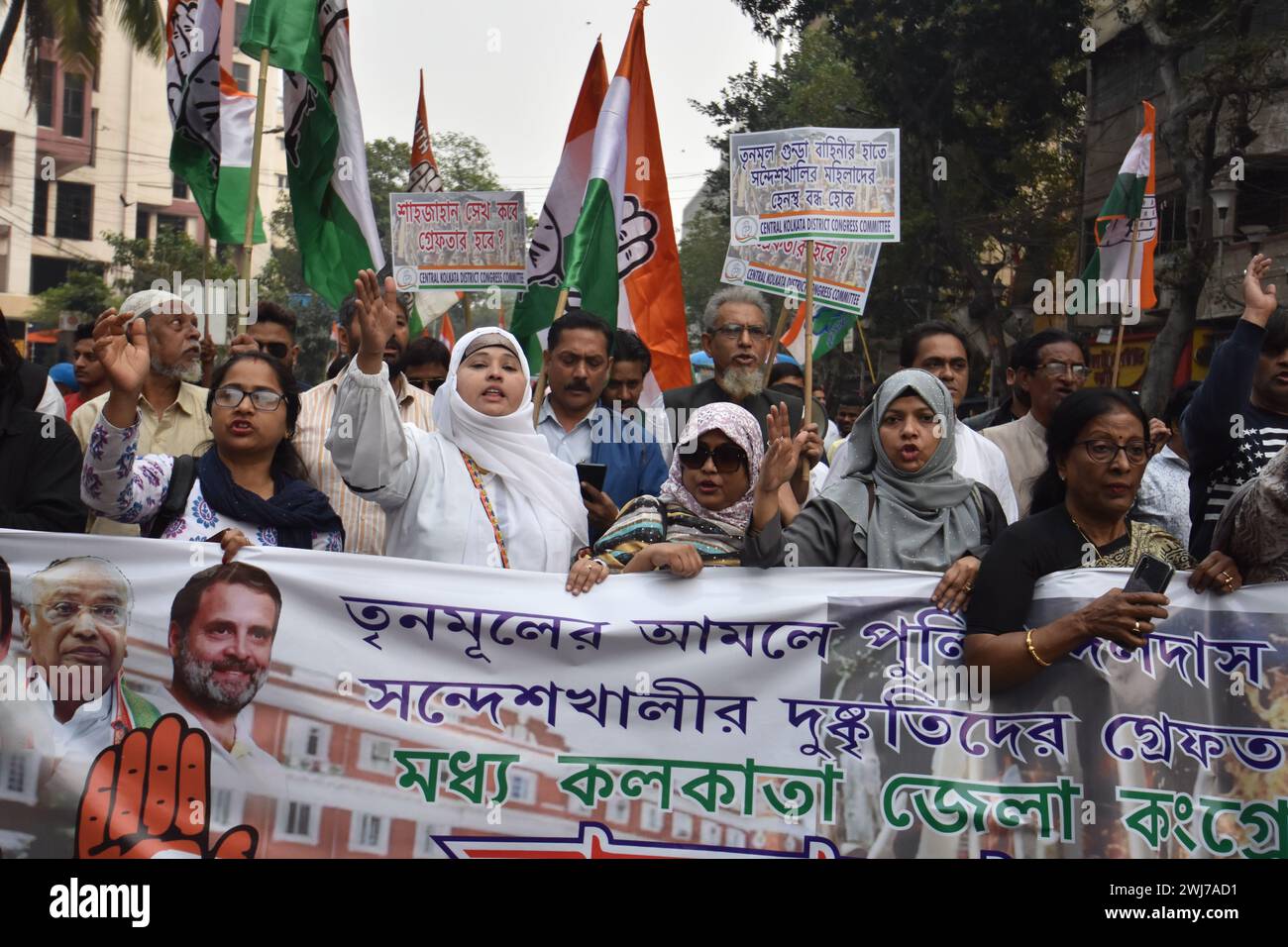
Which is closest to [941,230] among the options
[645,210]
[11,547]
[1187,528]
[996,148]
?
[996,148]

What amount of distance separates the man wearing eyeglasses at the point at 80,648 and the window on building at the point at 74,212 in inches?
1883

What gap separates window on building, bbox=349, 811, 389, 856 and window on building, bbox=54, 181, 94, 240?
4843 centimetres

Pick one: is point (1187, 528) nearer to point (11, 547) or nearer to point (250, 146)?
point (11, 547)

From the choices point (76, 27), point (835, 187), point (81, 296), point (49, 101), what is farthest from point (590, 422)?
point (49, 101)

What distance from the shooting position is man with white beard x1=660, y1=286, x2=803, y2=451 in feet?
→ 18.1

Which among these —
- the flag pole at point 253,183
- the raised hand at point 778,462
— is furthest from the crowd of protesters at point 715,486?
the flag pole at point 253,183

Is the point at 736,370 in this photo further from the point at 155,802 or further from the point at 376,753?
the point at 155,802

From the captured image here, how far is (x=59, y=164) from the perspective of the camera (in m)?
45.6

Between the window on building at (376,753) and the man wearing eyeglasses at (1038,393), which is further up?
the man wearing eyeglasses at (1038,393)

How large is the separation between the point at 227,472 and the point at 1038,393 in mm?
2880

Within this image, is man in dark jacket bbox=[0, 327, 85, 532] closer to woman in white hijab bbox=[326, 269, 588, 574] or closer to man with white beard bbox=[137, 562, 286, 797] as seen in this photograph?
man with white beard bbox=[137, 562, 286, 797]

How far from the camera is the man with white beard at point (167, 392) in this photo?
15.8ft

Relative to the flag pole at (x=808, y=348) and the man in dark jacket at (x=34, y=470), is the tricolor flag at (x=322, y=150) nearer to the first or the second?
the flag pole at (x=808, y=348)

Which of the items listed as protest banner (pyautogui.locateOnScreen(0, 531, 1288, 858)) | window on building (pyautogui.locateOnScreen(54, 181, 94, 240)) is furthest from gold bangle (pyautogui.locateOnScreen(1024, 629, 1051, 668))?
window on building (pyautogui.locateOnScreen(54, 181, 94, 240))
